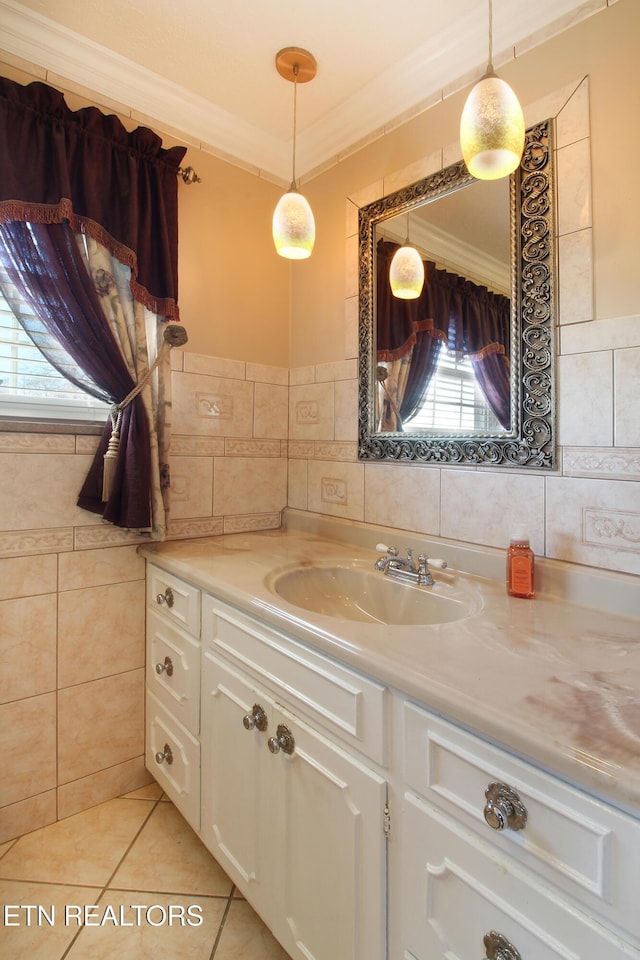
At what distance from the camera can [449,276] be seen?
1415 millimetres

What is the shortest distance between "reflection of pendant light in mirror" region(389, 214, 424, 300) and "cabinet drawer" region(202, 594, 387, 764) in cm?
110

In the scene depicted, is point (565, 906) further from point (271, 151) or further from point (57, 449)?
point (271, 151)

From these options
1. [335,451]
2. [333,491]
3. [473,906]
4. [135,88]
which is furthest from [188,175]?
[473,906]

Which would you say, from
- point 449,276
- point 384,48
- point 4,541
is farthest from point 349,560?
point 384,48

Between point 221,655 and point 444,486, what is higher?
point 444,486

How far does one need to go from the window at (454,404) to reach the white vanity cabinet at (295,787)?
0.78 meters

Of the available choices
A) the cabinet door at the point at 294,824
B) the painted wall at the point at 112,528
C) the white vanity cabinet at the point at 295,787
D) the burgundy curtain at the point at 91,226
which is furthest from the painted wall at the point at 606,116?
the cabinet door at the point at 294,824

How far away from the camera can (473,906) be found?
2.14 ft

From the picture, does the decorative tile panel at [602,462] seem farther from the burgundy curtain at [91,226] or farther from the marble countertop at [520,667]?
the burgundy curtain at [91,226]

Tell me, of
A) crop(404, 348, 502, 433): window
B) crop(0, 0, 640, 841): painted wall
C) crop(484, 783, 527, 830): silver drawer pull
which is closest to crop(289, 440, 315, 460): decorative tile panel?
crop(0, 0, 640, 841): painted wall

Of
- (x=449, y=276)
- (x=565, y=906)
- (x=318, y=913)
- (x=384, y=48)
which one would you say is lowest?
(x=318, y=913)

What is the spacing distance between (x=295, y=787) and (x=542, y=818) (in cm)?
55

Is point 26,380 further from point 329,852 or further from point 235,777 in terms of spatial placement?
point 329,852

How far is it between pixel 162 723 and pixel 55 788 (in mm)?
374
